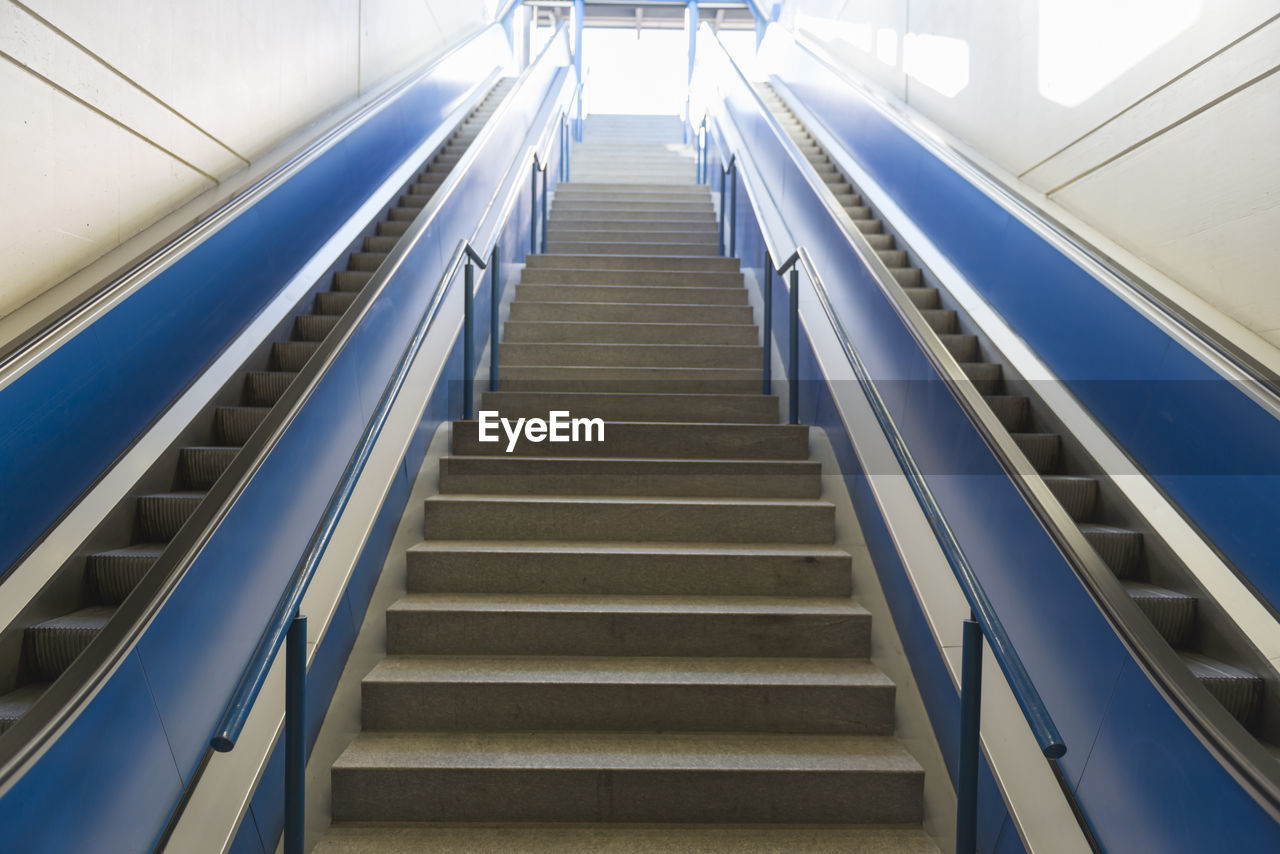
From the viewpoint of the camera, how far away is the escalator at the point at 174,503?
1.86 meters

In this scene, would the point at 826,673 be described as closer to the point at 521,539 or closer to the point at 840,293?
the point at 521,539

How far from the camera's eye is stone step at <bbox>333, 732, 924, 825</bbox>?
2.18 meters

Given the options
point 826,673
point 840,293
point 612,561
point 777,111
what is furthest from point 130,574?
point 777,111

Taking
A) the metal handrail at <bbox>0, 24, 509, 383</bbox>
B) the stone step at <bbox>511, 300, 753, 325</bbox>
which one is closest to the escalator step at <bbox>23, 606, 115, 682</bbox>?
the metal handrail at <bbox>0, 24, 509, 383</bbox>

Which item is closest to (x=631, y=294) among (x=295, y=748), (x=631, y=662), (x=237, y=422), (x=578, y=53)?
(x=237, y=422)

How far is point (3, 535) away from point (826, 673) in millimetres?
2249

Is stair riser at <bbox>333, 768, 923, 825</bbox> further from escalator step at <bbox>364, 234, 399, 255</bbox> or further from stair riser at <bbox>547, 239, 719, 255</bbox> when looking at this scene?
stair riser at <bbox>547, 239, 719, 255</bbox>

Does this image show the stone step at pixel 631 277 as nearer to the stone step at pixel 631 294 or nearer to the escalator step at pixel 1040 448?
the stone step at pixel 631 294

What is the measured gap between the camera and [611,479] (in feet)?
11.1

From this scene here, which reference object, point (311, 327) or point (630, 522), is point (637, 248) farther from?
point (630, 522)

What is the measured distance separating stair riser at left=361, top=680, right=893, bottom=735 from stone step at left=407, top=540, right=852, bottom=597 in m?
0.50

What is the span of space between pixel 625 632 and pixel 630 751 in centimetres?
44

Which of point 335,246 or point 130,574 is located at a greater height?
point 335,246

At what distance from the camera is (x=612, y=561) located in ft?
9.50
